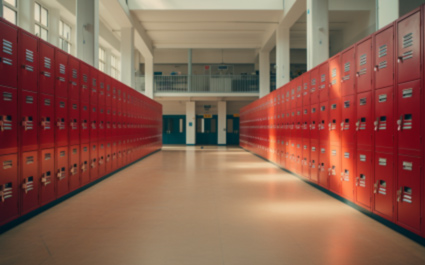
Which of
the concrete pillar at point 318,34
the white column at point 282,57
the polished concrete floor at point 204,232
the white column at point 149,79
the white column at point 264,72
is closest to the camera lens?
the polished concrete floor at point 204,232

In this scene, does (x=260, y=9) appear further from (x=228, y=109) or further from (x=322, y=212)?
(x=228, y=109)

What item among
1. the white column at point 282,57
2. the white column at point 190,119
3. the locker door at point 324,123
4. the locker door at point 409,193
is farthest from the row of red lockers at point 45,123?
the white column at point 190,119

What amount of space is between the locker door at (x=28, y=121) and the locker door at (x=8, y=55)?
25 cm

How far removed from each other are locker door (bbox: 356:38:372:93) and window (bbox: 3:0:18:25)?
830cm

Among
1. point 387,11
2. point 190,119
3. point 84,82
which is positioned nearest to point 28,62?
point 84,82

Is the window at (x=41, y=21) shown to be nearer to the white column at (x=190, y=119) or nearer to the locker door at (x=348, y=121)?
the locker door at (x=348, y=121)

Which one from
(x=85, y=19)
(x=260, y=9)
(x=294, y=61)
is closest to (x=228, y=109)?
(x=294, y=61)

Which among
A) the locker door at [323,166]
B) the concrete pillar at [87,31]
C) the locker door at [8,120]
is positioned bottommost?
the locker door at [323,166]

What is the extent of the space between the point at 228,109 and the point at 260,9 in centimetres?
1196

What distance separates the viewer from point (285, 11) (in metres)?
11.2

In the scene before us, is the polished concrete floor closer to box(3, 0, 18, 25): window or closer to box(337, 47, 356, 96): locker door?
box(337, 47, 356, 96): locker door

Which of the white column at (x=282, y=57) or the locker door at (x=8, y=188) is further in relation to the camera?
the white column at (x=282, y=57)

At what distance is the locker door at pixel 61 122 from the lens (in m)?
4.57

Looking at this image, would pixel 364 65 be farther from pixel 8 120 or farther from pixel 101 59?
pixel 101 59
